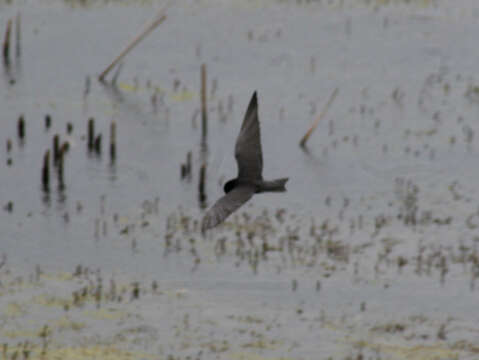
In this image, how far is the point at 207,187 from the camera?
21438 millimetres

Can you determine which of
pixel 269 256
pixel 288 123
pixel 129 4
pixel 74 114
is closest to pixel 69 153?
pixel 74 114

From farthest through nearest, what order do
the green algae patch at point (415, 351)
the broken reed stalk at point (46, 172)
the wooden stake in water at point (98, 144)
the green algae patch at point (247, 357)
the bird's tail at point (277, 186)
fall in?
the wooden stake in water at point (98, 144) < the broken reed stalk at point (46, 172) < the green algae patch at point (415, 351) < the green algae patch at point (247, 357) < the bird's tail at point (277, 186)

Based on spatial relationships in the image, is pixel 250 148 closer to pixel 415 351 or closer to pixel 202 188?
pixel 415 351

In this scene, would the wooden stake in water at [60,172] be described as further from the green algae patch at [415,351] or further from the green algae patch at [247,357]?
the green algae patch at [415,351]

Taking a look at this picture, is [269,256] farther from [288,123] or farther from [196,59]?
[196,59]

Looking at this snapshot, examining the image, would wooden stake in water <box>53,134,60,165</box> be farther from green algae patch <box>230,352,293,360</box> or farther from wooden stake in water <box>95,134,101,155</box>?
green algae patch <box>230,352,293,360</box>

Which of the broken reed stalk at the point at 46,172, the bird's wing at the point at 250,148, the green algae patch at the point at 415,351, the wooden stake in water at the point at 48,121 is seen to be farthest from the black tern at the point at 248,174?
the wooden stake in water at the point at 48,121

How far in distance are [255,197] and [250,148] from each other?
33.2 ft

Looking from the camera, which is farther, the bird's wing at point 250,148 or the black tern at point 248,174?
the bird's wing at point 250,148

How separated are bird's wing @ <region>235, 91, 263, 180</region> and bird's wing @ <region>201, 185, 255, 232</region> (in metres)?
0.35

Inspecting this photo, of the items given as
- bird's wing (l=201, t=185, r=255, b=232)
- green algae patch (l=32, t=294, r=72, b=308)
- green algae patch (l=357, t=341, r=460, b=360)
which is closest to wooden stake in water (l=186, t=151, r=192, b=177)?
green algae patch (l=32, t=294, r=72, b=308)

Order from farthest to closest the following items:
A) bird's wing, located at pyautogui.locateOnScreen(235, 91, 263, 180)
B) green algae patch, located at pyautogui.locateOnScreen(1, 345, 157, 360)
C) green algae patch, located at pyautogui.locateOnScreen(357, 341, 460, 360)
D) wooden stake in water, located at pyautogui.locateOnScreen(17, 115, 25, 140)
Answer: wooden stake in water, located at pyautogui.locateOnScreen(17, 115, 25, 140) → green algae patch, located at pyautogui.locateOnScreen(357, 341, 460, 360) → green algae patch, located at pyautogui.locateOnScreen(1, 345, 157, 360) → bird's wing, located at pyautogui.locateOnScreen(235, 91, 263, 180)

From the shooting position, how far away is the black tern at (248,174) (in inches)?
372

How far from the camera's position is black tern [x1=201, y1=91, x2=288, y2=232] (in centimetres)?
945
